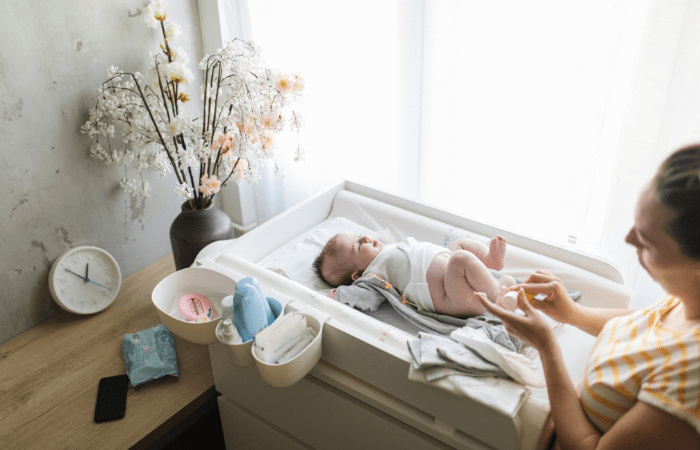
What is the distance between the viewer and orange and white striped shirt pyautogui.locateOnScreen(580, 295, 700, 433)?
0.74 meters

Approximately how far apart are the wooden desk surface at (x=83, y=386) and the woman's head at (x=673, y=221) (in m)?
1.26

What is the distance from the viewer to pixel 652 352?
817 millimetres

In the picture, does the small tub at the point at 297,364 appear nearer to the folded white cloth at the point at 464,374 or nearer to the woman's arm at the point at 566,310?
the folded white cloth at the point at 464,374

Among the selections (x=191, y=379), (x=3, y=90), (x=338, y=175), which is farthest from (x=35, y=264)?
(x=338, y=175)

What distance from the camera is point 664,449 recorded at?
0.75m

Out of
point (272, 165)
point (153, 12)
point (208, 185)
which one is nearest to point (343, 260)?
point (208, 185)

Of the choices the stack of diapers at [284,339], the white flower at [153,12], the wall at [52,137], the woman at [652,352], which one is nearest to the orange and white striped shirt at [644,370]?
the woman at [652,352]

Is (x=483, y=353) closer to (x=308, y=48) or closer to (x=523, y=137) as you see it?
(x=523, y=137)

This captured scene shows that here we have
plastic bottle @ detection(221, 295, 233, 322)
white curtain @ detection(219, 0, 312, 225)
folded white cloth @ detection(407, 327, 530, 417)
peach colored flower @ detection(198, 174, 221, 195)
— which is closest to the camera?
folded white cloth @ detection(407, 327, 530, 417)

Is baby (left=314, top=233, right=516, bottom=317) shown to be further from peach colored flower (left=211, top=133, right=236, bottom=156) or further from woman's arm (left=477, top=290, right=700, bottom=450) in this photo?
peach colored flower (left=211, top=133, right=236, bottom=156)

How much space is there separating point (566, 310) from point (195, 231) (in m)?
1.22

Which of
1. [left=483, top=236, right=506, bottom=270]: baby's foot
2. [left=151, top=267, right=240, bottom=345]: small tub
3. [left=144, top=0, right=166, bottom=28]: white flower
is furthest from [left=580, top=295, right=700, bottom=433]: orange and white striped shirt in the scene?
[left=144, top=0, right=166, bottom=28]: white flower

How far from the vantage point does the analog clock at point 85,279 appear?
173 centimetres

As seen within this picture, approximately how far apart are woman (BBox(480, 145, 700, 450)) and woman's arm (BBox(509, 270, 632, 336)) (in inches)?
4.6
